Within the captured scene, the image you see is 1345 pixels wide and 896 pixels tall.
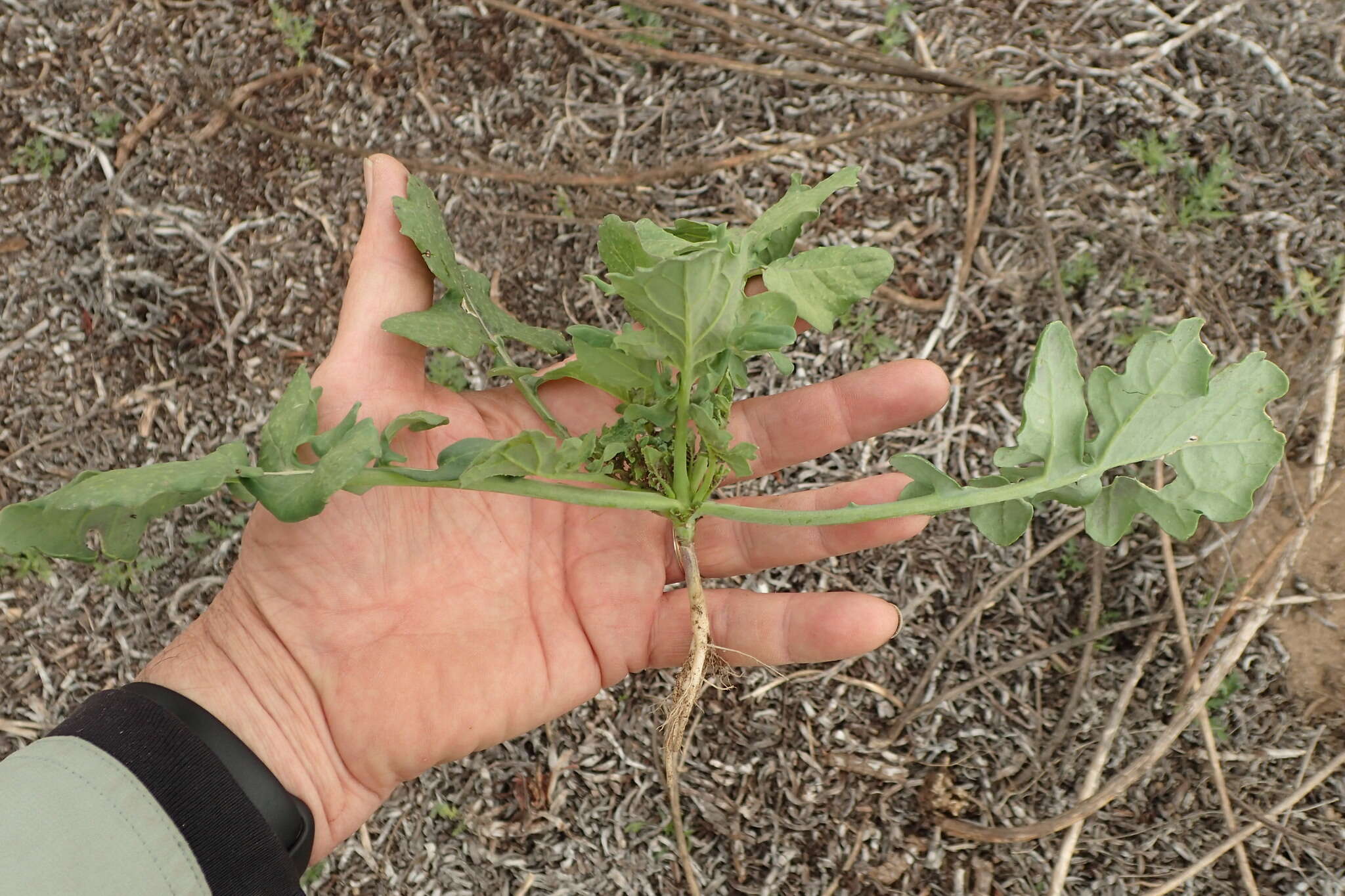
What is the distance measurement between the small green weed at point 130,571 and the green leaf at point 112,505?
4.34ft

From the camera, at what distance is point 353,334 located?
2.32 meters

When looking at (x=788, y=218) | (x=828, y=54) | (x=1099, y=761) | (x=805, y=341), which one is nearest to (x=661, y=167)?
(x=828, y=54)

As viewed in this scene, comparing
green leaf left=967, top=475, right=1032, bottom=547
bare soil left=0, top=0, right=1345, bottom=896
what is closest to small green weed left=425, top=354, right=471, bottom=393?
bare soil left=0, top=0, right=1345, bottom=896

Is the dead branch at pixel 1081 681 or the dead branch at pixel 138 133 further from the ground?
the dead branch at pixel 138 133

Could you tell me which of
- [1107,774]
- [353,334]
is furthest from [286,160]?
[1107,774]

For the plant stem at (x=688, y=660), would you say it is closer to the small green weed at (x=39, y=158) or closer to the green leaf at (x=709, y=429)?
the green leaf at (x=709, y=429)

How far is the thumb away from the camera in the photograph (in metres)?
2.32

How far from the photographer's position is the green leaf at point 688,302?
71.6 inches

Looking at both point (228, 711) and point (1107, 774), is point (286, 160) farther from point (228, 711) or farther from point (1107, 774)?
point (1107, 774)

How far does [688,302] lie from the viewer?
187 cm

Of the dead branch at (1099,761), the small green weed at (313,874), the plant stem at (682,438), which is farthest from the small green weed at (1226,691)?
the small green weed at (313,874)

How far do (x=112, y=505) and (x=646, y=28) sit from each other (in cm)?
242

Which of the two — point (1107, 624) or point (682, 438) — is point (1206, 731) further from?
point (682, 438)

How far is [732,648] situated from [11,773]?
1.59 m
